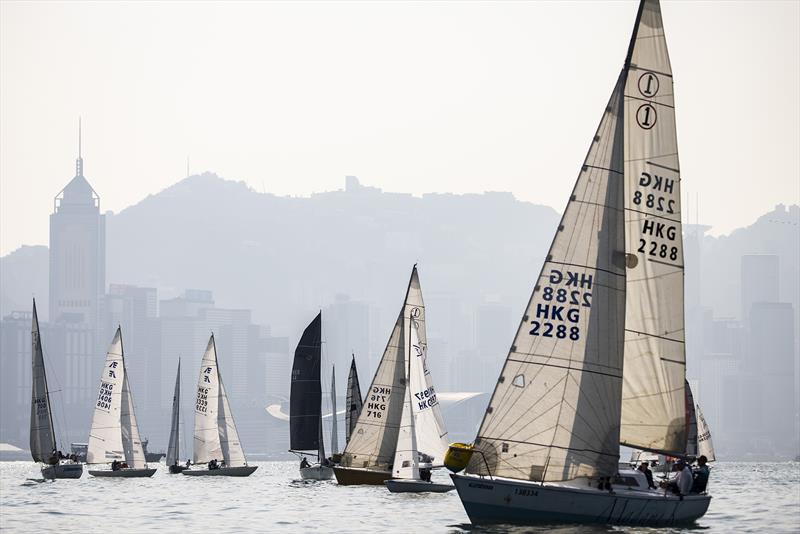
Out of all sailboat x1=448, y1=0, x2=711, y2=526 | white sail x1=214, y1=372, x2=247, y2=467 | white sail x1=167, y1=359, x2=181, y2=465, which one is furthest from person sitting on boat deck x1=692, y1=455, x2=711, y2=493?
white sail x1=167, y1=359, x2=181, y2=465

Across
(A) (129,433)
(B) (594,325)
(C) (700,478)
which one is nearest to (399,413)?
(C) (700,478)

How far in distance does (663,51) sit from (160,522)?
20.0 metres

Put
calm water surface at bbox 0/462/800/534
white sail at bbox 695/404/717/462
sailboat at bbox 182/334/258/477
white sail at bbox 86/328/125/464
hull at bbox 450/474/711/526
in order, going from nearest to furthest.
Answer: hull at bbox 450/474/711/526 < calm water surface at bbox 0/462/800/534 < white sail at bbox 86/328/125/464 < sailboat at bbox 182/334/258/477 < white sail at bbox 695/404/717/462

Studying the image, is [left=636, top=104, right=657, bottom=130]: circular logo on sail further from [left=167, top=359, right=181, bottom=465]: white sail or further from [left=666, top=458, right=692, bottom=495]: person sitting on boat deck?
[left=167, top=359, right=181, bottom=465]: white sail

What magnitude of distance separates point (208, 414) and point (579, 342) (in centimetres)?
5159

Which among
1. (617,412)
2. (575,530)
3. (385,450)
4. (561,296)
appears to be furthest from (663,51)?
(385,450)

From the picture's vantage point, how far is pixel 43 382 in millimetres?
80938

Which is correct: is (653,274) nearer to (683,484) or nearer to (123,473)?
(683,484)

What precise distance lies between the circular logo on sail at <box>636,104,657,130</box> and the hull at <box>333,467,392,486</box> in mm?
27571

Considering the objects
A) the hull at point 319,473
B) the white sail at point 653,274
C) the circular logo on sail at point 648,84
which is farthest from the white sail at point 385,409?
the circular logo on sail at point 648,84

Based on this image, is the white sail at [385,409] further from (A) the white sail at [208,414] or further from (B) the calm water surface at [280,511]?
(A) the white sail at [208,414]

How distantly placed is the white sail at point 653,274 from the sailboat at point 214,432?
5040 centimetres

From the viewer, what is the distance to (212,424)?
84875 millimetres

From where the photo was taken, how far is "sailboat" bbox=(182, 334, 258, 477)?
84.9 m
